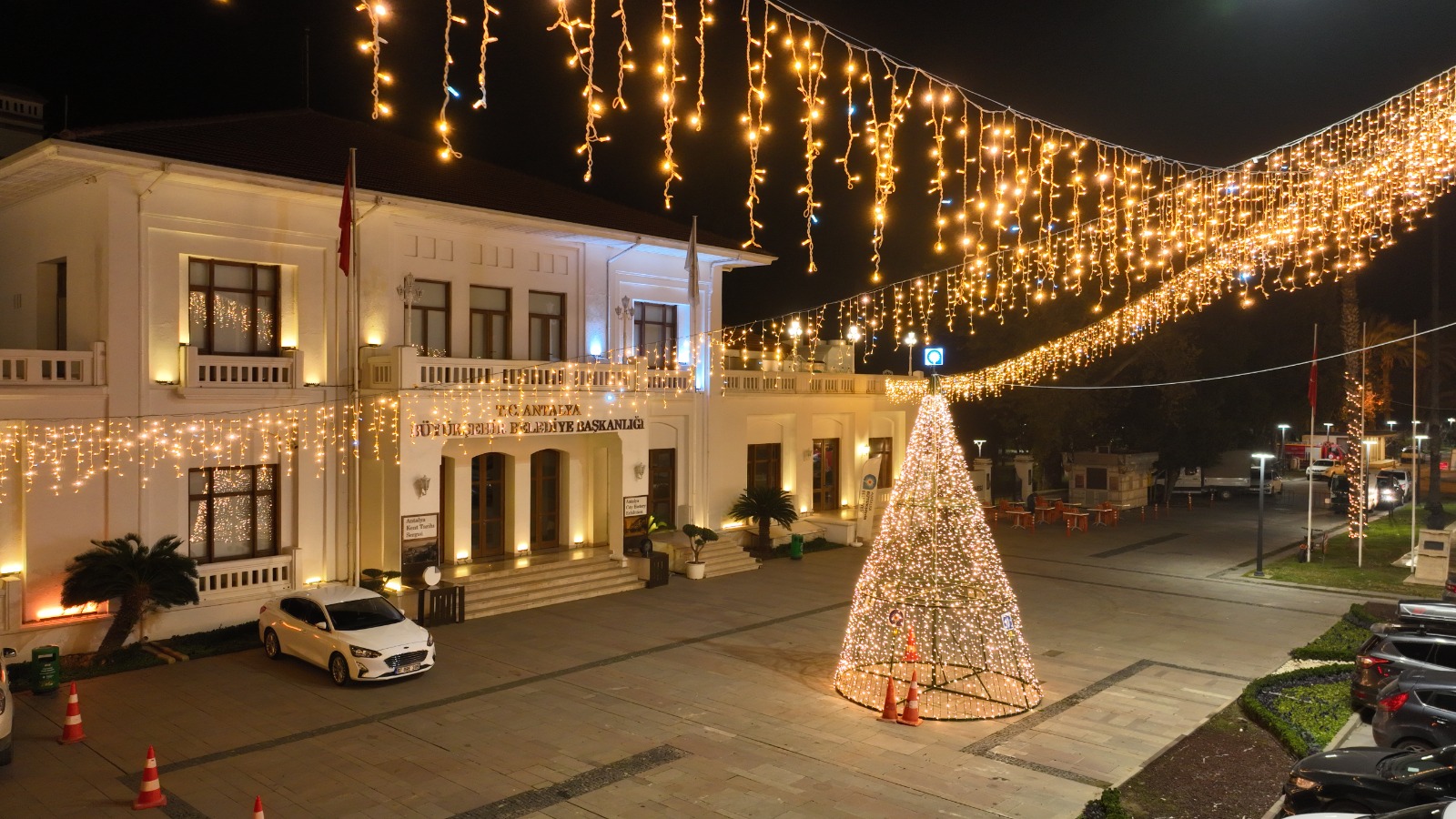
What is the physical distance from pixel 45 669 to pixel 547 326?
13.6 m

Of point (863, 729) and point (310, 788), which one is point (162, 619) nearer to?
point (310, 788)

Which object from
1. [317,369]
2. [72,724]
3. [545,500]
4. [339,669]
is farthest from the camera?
[545,500]

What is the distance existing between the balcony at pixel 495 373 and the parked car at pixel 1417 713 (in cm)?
1724

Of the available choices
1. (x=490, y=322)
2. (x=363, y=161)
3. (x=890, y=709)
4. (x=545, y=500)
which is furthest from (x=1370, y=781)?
(x=363, y=161)

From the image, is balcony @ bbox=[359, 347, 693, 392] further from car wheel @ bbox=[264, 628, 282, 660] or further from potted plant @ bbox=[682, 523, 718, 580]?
car wheel @ bbox=[264, 628, 282, 660]

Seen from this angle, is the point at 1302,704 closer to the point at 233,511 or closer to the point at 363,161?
the point at 233,511

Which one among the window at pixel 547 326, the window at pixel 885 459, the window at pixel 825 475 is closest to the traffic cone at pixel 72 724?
the window at pixel 547 326

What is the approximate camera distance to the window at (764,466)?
31.0 m

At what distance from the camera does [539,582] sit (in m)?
21.7

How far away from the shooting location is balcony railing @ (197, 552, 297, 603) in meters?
18.3

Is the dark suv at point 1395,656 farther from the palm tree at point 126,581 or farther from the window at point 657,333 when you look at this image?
the palm tree at point 126,581

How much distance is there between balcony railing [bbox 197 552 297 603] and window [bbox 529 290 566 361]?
8153mm

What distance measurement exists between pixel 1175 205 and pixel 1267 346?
37.1 meters

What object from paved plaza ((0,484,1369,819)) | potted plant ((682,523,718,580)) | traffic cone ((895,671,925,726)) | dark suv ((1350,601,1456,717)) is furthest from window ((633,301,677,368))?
dark suv ((1350,601,1456,717))
